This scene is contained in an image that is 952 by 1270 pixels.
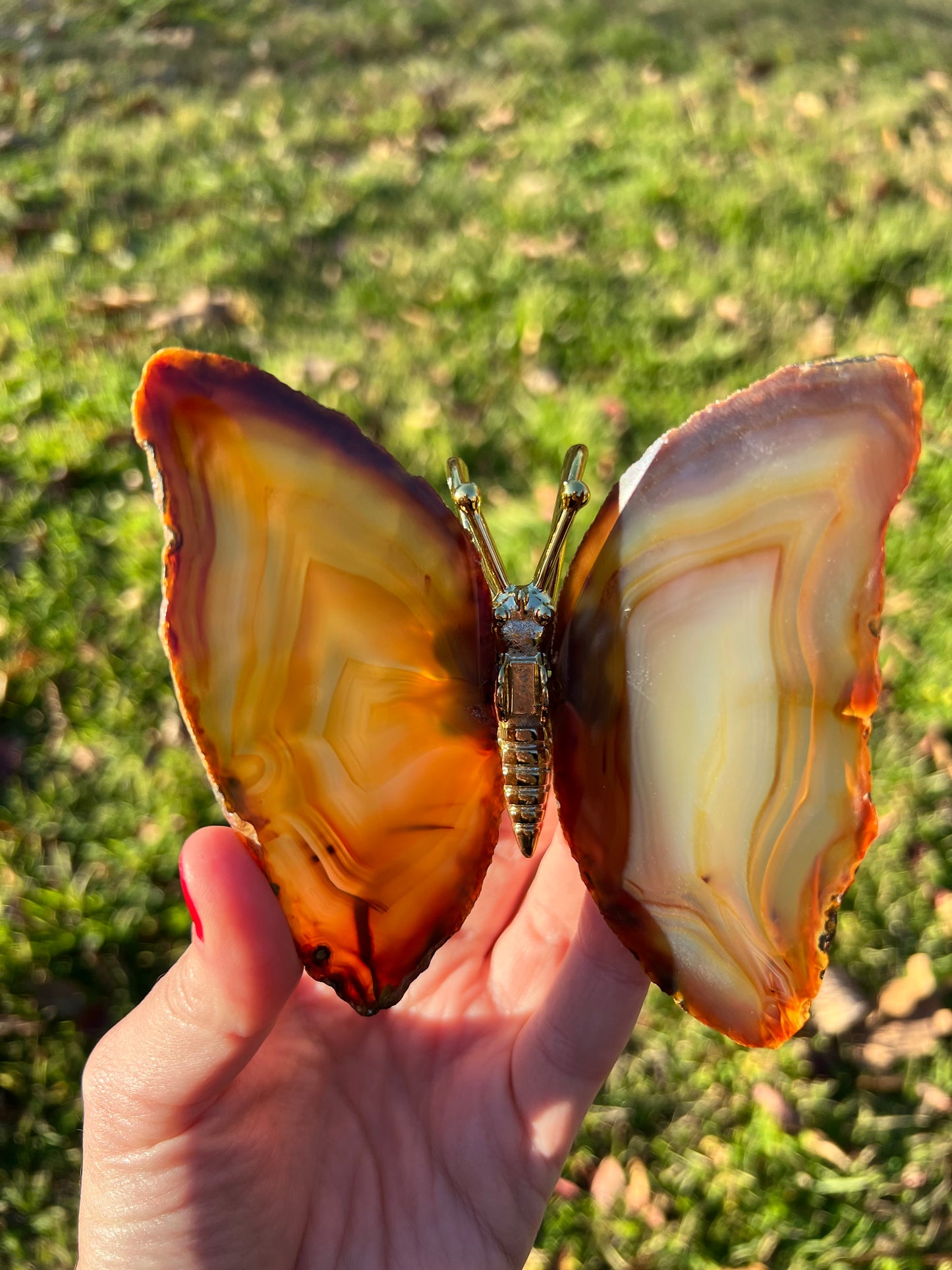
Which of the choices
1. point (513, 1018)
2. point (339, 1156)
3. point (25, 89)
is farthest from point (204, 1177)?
point (25, 89)

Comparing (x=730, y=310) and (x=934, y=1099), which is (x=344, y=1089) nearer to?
(x=934, y=1099)

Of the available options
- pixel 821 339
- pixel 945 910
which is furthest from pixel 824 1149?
pixel 821 339

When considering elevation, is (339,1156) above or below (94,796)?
below

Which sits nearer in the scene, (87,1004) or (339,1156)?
(339,1156)

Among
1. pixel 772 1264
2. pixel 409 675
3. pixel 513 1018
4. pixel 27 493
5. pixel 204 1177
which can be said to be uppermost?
pixel 27 493

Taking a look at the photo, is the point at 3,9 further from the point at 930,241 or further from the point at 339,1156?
the point at 339,1156

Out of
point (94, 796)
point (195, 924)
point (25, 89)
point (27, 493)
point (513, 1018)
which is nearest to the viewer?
point (195, 924)

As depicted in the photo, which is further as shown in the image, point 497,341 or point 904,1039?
point 497,341

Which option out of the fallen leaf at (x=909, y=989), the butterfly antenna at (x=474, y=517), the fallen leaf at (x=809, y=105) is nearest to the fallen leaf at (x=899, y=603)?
the fallen leaf at (x=909, y=989)

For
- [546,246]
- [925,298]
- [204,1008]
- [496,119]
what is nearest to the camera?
[204,1008]
